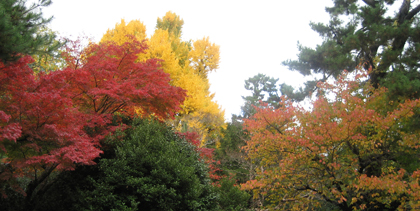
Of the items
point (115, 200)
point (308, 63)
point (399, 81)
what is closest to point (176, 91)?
point (115, 200)

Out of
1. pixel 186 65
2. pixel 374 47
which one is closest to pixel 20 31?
pixel 374 47

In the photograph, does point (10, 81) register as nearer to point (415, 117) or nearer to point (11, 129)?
point (11, 129)

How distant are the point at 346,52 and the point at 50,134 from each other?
897cm

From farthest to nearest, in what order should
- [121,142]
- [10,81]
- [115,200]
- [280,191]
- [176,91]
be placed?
1. [280,191]
2. [176,91]
3. [121,142]
4. [115,200]
5. [10,81]

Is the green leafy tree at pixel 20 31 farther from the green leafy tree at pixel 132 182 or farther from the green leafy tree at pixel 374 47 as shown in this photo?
the green leafy tree at pixel 374 47

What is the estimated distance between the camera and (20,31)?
4230 millimetres

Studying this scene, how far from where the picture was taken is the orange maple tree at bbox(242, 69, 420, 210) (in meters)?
6.70

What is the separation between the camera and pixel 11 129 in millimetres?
3582

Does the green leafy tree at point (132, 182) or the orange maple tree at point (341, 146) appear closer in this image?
the green leafy tree at point (132, 182)

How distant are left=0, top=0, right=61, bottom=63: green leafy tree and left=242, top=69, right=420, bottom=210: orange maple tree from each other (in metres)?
5.71

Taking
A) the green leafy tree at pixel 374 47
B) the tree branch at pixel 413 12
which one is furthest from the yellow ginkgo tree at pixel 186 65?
the tree branch at pixel 413 12

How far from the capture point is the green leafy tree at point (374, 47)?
7.40 metres

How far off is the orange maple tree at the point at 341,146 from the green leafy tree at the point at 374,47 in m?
0.68

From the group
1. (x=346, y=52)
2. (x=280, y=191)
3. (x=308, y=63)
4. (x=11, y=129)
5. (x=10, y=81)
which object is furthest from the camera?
(x=308, y=63)
